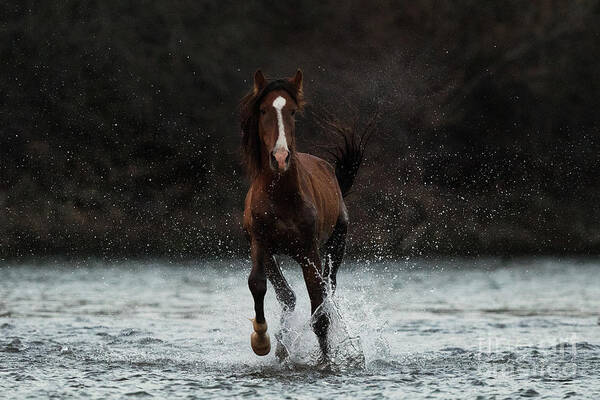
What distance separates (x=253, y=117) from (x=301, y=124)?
14436 millimetres

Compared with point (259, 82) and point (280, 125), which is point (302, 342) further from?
point (259, 82)

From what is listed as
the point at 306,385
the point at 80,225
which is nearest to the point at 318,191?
the point at 306,385

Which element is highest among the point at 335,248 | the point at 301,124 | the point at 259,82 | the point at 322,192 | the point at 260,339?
the point at 301,124

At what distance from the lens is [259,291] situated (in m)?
8.01

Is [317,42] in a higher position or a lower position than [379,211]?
higher

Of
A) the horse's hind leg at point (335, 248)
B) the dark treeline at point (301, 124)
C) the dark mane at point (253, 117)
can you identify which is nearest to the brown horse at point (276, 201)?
the dark mane at point (253, 117)

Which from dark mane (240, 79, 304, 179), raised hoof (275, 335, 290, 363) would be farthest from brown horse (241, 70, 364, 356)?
raised hoof (275, 335, 290, 363)

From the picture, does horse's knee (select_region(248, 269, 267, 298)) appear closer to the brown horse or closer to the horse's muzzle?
the brown horse

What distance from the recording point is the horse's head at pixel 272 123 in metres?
7.56

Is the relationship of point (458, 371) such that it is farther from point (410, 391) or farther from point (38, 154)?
point (38, 154)

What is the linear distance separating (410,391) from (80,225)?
55.9 feet

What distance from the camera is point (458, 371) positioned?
326 inches

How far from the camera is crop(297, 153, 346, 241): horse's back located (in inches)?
335

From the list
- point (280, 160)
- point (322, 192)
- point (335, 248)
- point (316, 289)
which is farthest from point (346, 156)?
point (280, 160)
